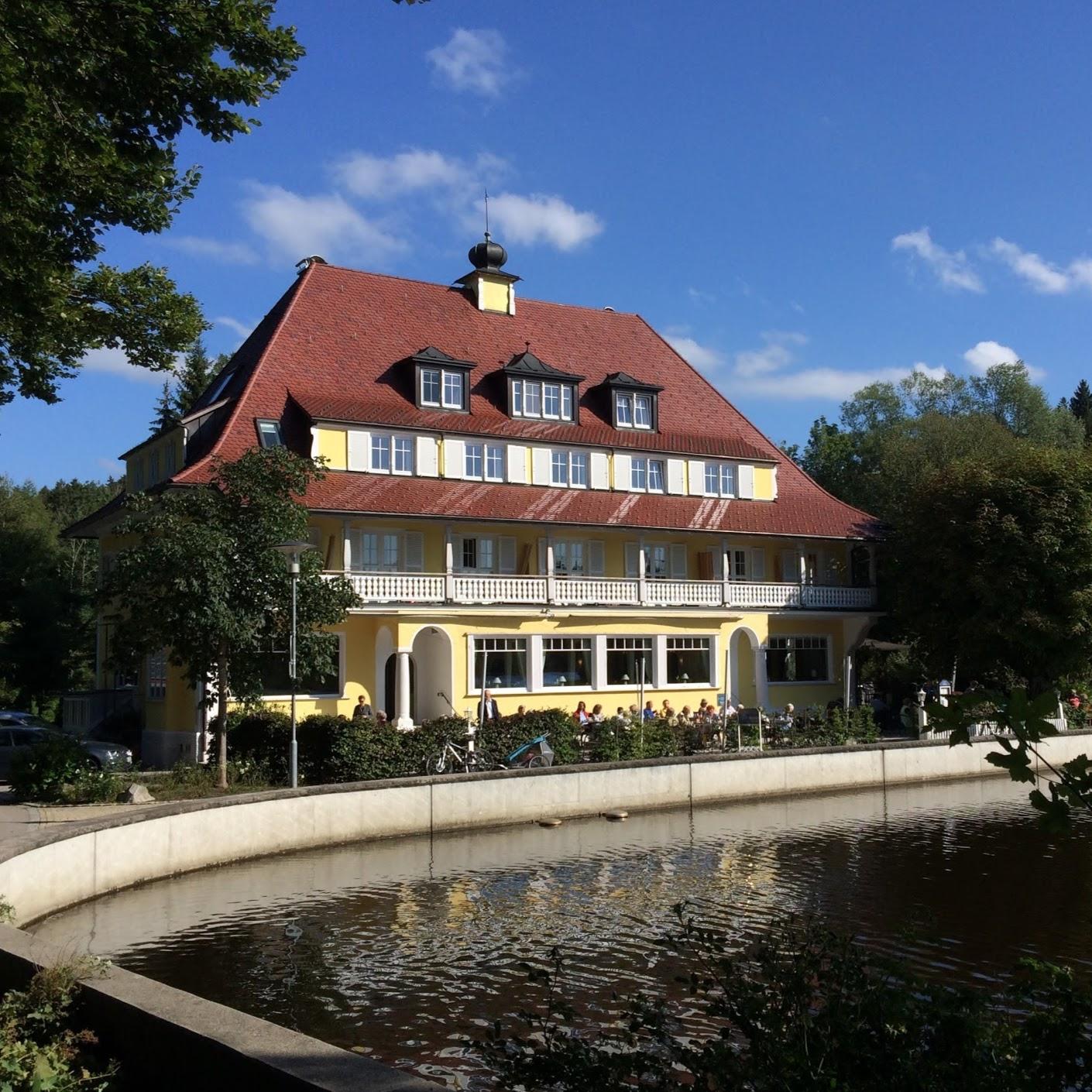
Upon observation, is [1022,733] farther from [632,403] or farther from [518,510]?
[632,403]

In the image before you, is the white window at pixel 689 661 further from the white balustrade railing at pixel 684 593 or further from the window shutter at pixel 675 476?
the window shutter at pixel 675 476

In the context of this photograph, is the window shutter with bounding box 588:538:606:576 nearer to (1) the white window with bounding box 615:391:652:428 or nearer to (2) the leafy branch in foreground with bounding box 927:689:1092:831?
(1) the white window with bounding box 615:391:652:428

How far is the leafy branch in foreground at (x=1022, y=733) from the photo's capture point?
4516 millimetres

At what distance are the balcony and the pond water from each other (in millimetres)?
12222

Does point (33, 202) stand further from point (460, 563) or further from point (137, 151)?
point (460, 563)

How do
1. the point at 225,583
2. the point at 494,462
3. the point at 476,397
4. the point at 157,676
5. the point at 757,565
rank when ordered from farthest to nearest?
1. the point at 757,565
2. the point at 476,397
3. the point at 494,462
4. the point at 157,676
5. the point at 225,583

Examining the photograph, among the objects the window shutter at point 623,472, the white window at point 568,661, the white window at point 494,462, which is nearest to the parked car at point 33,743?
the white window at point 568,661

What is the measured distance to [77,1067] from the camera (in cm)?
735

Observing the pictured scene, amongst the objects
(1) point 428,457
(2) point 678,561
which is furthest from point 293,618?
(2) point 678,561

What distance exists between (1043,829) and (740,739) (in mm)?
27933

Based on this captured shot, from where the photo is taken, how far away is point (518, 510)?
38.8 meters

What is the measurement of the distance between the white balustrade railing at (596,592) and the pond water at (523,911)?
557 inches

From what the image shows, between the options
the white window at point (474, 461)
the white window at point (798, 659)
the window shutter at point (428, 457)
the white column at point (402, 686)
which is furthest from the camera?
the white window at point (798, 659)

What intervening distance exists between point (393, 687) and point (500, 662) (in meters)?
3.43
